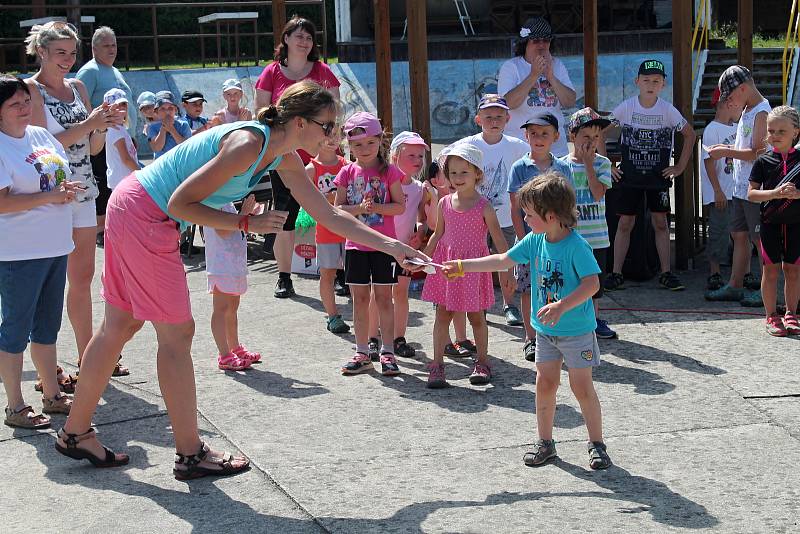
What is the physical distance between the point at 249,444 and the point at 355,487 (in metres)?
0.79

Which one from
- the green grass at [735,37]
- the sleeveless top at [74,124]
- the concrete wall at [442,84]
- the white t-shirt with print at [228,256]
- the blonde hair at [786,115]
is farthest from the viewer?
the green grass at [735,37]

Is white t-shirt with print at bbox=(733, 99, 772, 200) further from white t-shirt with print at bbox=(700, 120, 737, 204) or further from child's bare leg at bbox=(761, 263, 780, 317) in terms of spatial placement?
child's bare leg at bbox=(761, 263, 780, 317)

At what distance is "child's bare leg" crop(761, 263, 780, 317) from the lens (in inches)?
283

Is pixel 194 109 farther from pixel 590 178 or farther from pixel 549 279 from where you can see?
pixel 549 279

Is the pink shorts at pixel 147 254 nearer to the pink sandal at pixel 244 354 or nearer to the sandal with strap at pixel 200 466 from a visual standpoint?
the sandal with strap at pixel 200 466

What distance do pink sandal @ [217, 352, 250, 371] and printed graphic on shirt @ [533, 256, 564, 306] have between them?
2.26 meters

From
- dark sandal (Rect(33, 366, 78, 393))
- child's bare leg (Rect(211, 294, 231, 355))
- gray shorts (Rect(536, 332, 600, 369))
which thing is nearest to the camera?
gray shorts (Rect(536, 332, 600, 369))

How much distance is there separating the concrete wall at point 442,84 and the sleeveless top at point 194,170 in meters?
15.7

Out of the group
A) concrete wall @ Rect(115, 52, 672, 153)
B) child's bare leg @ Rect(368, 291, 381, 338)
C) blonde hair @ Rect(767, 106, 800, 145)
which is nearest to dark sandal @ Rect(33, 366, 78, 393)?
child's bare leg @ Rect(368, 291, 381, 338)

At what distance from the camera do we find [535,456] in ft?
15.8

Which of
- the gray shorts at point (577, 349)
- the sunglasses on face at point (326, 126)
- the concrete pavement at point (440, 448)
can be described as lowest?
the concrete pavement at point (440, 448)

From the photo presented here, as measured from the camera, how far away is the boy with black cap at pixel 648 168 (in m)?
8.45

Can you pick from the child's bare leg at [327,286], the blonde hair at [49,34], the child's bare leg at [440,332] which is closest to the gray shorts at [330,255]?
the child's bare leg at [327,286]

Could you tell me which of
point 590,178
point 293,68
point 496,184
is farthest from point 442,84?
point 590,178
